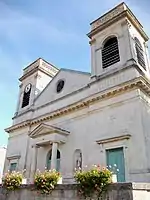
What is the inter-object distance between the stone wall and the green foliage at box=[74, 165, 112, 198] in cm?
22

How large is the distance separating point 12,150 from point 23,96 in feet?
18.3

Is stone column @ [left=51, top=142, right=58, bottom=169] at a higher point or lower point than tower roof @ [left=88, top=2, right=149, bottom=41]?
lower

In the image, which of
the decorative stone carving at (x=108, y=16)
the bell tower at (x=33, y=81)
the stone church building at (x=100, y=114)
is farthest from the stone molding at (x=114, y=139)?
the bell tower at (x=33, y=81)

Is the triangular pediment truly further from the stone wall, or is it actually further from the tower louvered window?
the tower louvered window

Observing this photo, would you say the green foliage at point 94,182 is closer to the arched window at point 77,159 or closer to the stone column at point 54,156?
the arched window at point 77,159

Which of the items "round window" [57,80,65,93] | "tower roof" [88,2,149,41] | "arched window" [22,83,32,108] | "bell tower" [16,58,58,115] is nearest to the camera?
"tower roof" [88,2,149,41]

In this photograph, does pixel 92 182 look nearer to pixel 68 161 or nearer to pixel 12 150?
pixel 68 161

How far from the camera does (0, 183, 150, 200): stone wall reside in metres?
5.45

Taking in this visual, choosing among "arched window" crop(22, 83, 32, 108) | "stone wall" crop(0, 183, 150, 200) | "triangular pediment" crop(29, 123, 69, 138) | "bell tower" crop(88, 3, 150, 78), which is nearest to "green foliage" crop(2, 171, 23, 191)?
"stone wall" crop(0, 183, 150, 200)

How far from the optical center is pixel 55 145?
1309 centimetres

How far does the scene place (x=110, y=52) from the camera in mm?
14352

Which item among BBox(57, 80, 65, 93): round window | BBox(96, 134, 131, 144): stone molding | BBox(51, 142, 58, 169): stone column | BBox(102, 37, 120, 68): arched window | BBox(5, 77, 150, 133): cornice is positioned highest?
BBox(102, 37, 120, 68): arched window

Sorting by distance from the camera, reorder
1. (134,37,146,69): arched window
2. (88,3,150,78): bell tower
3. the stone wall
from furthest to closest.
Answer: (134,37,146,69): arched window < (88,3,150,78): bell tower < the stone wall

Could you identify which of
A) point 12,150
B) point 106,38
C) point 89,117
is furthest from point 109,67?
point 12,150
